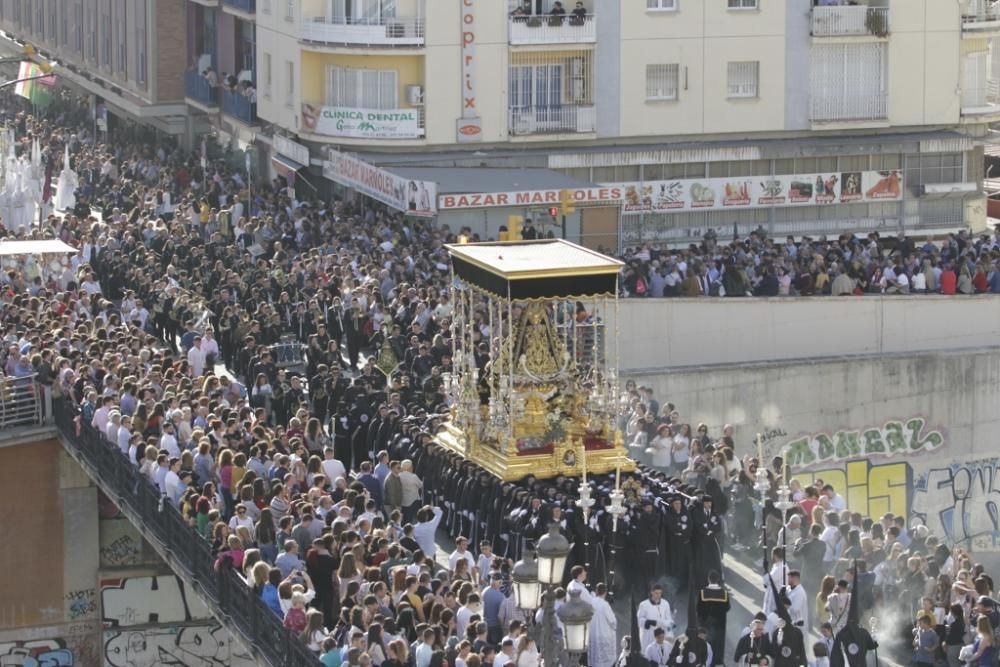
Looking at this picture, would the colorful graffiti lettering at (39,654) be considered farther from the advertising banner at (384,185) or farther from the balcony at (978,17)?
the balcony at (978,17)

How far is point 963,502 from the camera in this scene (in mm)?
46781

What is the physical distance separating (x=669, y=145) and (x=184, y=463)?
83.5 feet

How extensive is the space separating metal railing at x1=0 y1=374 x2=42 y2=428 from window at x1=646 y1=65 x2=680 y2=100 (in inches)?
817

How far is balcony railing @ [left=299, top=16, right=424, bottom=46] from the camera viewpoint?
51.7 m

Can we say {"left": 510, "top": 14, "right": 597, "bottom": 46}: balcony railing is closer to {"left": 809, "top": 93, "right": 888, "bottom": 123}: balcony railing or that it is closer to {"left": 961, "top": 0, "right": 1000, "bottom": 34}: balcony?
{"left": 809, "top": 93, "right": 888, "bottom": 123}: balcony railing

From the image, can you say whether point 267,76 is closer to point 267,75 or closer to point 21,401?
point 267,75

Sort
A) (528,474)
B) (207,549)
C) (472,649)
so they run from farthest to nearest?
(528,474), (207,549), (472,649)

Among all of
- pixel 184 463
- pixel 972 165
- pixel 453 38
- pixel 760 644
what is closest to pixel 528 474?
pixel 184 463

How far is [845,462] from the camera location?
46406 mm

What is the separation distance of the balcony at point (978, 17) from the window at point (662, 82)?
6.75 meters

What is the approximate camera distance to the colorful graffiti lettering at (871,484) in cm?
4591

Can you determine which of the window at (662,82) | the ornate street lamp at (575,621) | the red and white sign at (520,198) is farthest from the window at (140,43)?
the ornate street lamp at (575,621)

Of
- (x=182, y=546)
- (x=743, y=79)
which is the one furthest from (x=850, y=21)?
(x=182, y=546)

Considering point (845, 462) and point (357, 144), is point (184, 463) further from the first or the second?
point (357, 144)
